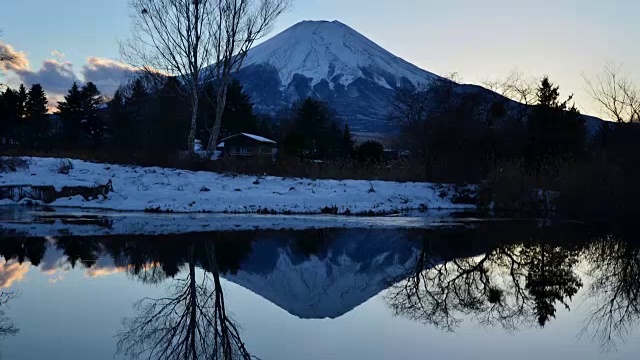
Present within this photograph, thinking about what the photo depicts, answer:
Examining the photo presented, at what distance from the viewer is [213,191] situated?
21.8m

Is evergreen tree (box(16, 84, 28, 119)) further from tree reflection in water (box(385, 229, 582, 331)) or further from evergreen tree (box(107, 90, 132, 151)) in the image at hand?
tree reflection in water (box(385, 229, 582, 331))

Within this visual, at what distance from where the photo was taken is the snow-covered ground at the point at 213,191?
20.4m

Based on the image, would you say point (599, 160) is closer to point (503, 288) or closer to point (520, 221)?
point (520, 221)

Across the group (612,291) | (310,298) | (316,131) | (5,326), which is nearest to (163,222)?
(310,298)

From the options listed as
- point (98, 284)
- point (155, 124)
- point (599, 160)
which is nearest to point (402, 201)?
point (599, 160)

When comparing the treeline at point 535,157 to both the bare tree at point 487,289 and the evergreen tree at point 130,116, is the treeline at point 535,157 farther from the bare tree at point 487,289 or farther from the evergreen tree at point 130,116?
the evergreen tree at point 130,116

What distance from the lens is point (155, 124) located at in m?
49.2

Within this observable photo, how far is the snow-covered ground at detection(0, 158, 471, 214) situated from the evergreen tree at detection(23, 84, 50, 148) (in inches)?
1190

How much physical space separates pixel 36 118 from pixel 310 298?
61.9 meters

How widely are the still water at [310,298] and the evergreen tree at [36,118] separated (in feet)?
141

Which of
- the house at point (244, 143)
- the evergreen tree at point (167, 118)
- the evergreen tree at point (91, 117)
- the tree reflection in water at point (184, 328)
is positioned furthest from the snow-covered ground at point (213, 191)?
the evergreen tree at point (91, 117)

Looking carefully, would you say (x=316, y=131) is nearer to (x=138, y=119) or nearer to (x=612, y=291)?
(x=138, y=119)

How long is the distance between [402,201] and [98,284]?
55.0ft

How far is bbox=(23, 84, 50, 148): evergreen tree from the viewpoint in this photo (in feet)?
183
